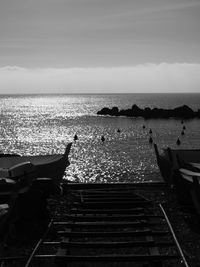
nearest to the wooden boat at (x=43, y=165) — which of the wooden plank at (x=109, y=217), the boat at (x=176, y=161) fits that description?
the wooden plank at (x=109, y=217)

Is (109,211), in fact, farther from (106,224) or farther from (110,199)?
(110,199)

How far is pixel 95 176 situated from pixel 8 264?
97.7 ft

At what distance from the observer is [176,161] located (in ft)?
71.4

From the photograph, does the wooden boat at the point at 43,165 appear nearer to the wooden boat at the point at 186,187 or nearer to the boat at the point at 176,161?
the boat at the point at 176,161

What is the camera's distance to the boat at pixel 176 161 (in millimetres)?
20716

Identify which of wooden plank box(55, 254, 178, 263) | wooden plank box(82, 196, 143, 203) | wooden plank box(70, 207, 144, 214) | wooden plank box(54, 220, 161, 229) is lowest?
wooden plank box(82, 196, 143, 203)

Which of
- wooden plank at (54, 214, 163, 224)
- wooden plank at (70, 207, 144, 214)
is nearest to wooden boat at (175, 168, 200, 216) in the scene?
wooden plank at (70, 207, 144, 214)

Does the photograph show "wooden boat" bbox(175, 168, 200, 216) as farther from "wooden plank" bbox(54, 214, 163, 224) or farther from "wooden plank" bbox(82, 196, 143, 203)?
"wooden plank" bbox(54, 214, 163, 224)

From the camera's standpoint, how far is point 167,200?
18.3 meters

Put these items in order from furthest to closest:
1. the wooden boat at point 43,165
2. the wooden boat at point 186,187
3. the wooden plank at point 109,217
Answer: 1. the wooden boat at point 43,165
2. the wooden boat at point 186,187
3. the wooden plank at point 109,217

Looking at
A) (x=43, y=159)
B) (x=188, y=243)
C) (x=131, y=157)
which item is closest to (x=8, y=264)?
(x=188, y=243)

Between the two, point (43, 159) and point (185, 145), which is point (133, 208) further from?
point (185, 145)

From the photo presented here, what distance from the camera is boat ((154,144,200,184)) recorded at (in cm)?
2072

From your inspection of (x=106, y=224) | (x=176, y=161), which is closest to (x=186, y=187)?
(x=176, y=161)
